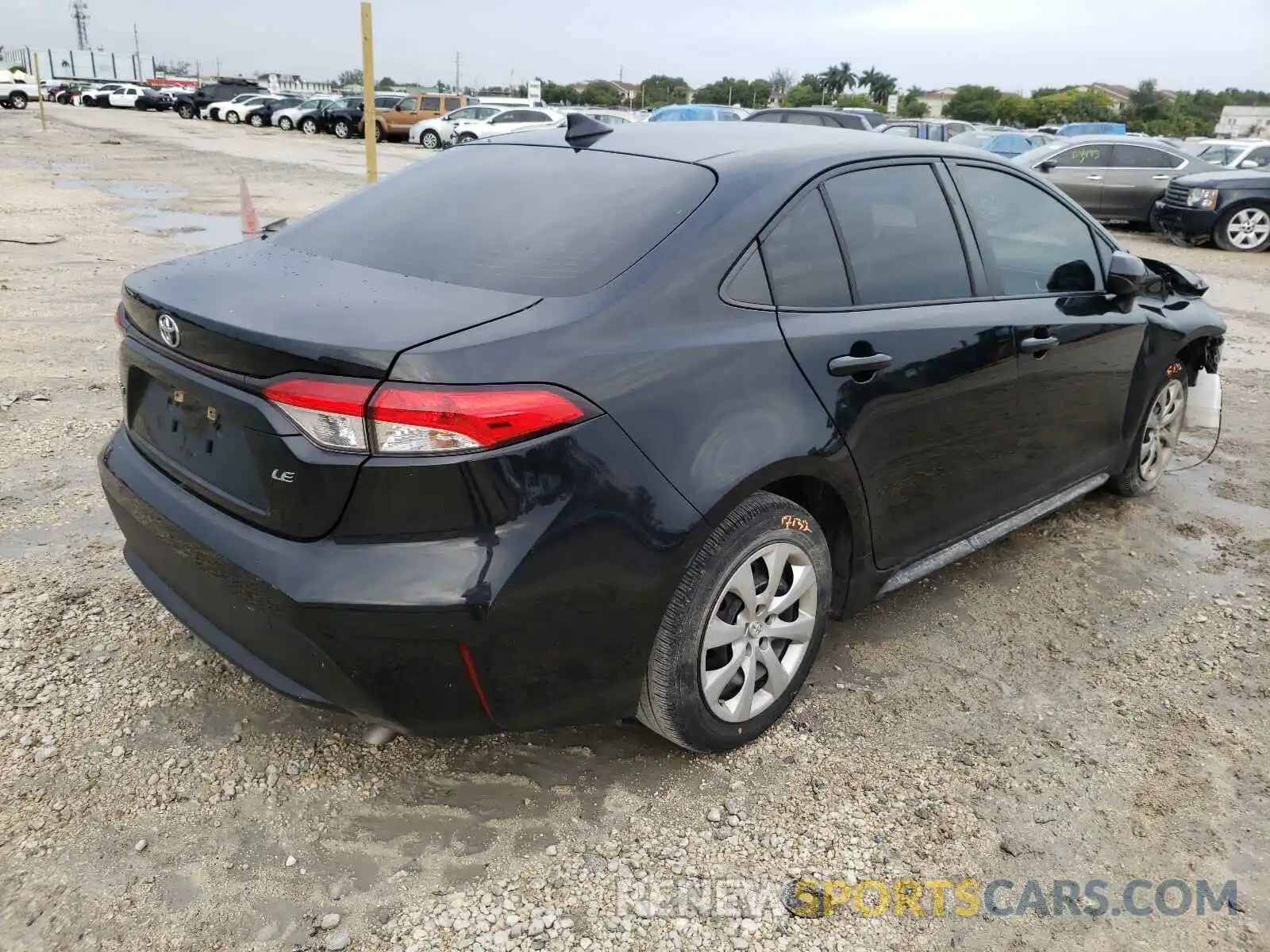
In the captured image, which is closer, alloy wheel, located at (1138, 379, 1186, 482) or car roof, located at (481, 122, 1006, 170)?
car roof, located at (481, 122, 1006, 170)

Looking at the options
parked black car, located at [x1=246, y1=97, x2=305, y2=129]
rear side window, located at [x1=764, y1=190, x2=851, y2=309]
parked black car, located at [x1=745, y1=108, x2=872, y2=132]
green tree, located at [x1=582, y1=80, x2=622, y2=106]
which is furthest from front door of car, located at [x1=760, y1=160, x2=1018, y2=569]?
green tree, located at [x1=582, y1=80, x2=622, y2=106]

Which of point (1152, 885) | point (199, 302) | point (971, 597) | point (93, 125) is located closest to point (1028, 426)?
point (971, 597)

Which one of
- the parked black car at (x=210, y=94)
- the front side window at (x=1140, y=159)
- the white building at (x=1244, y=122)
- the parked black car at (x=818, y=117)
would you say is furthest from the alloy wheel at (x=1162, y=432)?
the white building at (x=1244, y=122)

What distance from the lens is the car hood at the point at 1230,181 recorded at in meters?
14.1

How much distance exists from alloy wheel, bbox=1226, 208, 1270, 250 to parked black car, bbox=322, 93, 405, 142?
2857 cm

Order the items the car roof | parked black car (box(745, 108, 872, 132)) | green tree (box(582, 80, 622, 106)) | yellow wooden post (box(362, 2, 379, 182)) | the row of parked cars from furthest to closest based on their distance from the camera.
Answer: green tree (box(582, 80, 622, 106)), parked black car (box(745, 108, 872, 132)), the row of parked cars, yellow wooden post (box(362, 2, 379, 182)), the car roof

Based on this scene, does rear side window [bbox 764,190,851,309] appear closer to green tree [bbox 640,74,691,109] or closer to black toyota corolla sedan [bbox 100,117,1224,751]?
black toyota corolla sedan [bbox 100,117,1224,751]

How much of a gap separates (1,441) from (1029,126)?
68639 mm

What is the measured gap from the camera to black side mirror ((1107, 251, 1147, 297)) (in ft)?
12.7

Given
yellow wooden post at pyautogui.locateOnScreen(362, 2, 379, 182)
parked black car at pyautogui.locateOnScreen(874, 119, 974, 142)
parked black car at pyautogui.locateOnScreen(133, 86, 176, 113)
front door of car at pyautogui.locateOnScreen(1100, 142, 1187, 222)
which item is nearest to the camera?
yellow wooden post at pyautogui.locateOnScreen(362, 2, 379, 182)

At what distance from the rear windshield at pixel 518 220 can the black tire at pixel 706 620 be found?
2.36ft

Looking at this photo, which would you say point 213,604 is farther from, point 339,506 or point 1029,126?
point 1029,126

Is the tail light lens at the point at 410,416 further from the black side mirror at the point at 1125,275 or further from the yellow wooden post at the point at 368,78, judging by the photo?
the yellow wooden post at the point at 368,78

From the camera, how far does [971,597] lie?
3.85 m
